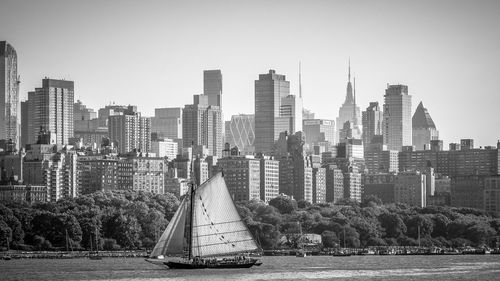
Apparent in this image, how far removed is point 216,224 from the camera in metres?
158

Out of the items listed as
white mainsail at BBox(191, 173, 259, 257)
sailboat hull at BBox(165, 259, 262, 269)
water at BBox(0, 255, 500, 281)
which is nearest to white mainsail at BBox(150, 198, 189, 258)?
white mainsail at BBox(191, 173, 259, 257)

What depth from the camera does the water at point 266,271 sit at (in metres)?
158

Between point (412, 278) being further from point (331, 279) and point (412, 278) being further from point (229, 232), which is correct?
point (229, 232)

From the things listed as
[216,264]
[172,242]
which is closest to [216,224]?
[172,242]

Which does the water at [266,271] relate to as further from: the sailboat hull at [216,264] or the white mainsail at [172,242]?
the white mainsail at [172,242]

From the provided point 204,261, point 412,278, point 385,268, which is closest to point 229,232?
point 204,261

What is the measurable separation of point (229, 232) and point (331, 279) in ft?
37.1

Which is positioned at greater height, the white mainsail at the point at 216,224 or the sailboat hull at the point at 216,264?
the white mainsail at the point at 216,224

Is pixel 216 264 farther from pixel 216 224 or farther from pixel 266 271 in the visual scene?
pixel 266 271

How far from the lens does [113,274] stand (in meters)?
163

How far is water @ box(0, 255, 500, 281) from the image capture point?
158 m

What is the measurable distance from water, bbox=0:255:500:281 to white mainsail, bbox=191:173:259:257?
250 centimetres

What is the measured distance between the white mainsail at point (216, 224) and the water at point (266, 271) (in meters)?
2.50

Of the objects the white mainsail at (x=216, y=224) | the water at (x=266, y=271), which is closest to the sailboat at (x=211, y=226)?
the white mainsail at (x=216, y=224)
